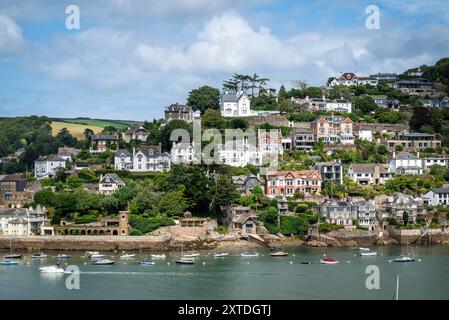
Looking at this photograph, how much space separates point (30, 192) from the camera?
2062 inches

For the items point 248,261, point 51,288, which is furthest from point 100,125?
point 51,288

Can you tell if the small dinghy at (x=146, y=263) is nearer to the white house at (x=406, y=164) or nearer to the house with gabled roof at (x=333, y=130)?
the white house at (x=406, y=164)

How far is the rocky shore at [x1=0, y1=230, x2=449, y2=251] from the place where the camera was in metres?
43.7

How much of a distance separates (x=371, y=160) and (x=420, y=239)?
9521mm

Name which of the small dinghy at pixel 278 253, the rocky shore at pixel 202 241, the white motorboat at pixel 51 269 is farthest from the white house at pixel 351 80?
the white motorboat at pixel 51 269

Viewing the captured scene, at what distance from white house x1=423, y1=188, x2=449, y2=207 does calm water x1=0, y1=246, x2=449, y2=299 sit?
9566mm

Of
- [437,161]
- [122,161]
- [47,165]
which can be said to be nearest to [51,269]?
[122,161]

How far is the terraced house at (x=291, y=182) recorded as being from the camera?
5019 cm

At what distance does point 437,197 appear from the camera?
50.0 m

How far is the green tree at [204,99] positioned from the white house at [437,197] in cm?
1810

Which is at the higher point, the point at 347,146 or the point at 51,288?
the point at 347,146

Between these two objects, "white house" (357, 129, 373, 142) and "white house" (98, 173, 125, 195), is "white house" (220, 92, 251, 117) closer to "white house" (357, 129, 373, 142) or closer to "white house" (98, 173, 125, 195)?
"white house" (357, 129, 373, 142)

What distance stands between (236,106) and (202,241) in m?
18.3
